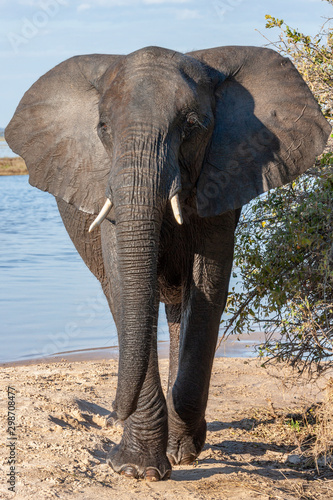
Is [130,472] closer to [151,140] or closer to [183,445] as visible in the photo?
[183,445]

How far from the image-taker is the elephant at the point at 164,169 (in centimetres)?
368

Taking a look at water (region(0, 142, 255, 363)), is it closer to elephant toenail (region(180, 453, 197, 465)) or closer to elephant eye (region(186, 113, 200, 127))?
elephant toenail (region(180, 453, 197, 465))

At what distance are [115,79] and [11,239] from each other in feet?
42.8

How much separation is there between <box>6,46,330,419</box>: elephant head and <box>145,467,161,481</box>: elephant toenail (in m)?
0.71

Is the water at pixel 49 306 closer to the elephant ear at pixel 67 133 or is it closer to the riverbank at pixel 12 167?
the elephant ear at pixel 67 133

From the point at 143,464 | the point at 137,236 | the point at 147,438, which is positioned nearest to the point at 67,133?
the point at 137,236

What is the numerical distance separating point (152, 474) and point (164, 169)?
1.76 meters

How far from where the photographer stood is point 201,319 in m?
4.61

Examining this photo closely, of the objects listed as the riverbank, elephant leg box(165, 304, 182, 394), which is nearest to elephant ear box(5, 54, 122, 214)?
elephant leg box(165, 304, 182, 394)

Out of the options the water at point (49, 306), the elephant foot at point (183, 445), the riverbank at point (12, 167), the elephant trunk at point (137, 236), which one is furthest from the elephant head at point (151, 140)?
the riverbank at point (12, 167)

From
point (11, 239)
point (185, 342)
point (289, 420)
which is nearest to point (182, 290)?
point (185, 342)

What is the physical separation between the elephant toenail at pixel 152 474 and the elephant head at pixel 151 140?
71 centimetres

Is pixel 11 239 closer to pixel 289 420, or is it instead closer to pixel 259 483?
pixel 289 420

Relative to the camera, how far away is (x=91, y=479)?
4.11 metres
